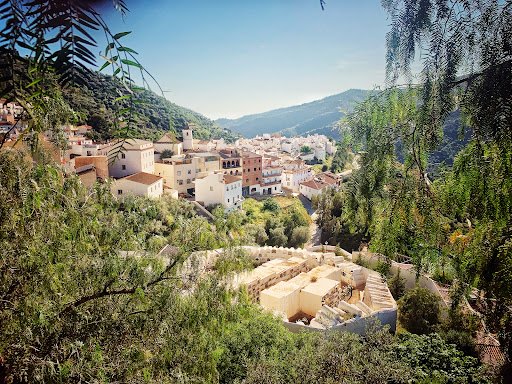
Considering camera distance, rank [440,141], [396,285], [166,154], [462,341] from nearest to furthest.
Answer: [440,141], [462,341], [396,285], [166,154]

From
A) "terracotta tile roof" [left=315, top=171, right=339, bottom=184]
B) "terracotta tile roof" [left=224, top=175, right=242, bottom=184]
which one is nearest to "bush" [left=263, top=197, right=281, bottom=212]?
"terracotta tile roof" [left=224, top=175, right=242, bottom=184]

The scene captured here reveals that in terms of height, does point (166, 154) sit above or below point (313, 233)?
above

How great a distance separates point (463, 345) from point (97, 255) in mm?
7942

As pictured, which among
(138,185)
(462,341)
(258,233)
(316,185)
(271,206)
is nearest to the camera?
(462,341)

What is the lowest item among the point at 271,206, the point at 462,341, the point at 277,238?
the point at 277,238

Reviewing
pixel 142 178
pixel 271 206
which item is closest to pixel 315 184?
pixel 271 206

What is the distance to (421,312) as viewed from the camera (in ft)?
30.3

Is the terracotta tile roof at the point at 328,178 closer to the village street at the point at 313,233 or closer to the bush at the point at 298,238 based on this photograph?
the village street at the point at 313,233

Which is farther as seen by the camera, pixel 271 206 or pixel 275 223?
pixel 271 206

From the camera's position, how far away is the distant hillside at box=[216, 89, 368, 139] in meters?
108

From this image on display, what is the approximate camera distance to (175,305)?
10.4 feet

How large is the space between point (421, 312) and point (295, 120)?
4716 inches

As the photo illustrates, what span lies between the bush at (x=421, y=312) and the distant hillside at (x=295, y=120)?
89269 millimetres

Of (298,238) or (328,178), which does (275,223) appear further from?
(328,178)
